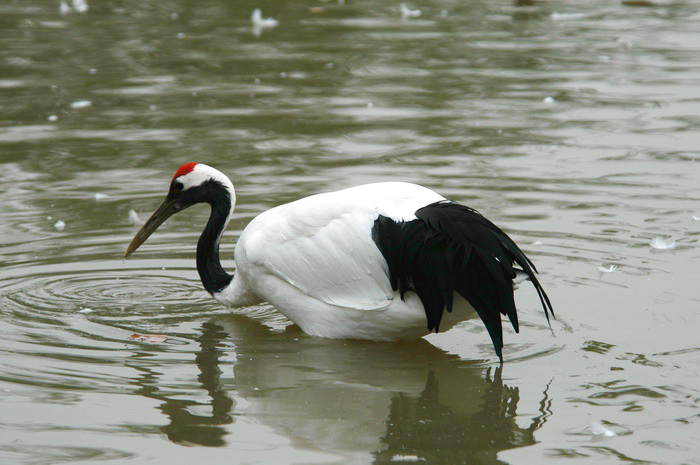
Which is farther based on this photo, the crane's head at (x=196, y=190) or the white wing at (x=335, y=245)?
the crane's head at (x=196, y=190)

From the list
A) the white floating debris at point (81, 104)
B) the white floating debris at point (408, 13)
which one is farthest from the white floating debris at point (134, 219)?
the white floating debris at point (408, 13)

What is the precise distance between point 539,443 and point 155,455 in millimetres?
1541

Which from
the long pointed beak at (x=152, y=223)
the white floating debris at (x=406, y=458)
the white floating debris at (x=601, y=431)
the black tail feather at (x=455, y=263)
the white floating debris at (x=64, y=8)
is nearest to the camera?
the white floating debris at (x=406, y=458)

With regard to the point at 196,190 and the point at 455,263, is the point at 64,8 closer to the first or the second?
the point at 196,190

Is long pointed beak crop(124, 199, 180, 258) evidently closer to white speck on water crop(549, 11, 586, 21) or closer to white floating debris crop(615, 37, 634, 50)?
white floating debris crop(615, 37, 634, 50)

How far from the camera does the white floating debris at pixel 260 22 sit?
50.6ft

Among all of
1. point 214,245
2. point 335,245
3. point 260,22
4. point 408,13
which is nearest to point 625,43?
point 408,13

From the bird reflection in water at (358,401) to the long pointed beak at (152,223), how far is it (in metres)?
1.05

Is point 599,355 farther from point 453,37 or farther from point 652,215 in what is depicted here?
point 453,37

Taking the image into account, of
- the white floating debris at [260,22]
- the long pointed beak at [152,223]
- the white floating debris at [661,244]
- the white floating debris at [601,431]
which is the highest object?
the white floating debris at [260,22]

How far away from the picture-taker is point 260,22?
1569 centimetres

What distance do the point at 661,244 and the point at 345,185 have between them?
249cm

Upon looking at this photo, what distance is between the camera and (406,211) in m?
5.73

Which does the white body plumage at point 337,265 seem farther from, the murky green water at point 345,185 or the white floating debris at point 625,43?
the white floating debris at point 625,43
